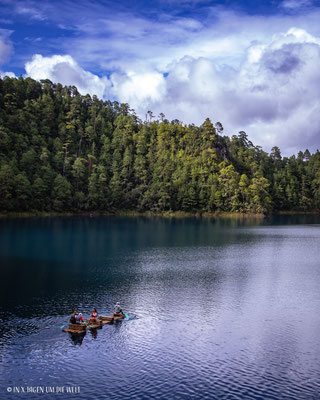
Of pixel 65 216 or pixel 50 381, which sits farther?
pixel 65 216

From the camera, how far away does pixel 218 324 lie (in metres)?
33.1

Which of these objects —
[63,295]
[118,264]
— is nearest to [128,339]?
[63,295]

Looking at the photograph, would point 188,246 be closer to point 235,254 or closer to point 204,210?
point 235,254

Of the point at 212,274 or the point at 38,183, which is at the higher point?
the point at 38,183

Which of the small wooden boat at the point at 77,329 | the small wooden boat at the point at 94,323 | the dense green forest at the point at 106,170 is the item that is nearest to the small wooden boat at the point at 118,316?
the small wooden boat at the point at 94,323

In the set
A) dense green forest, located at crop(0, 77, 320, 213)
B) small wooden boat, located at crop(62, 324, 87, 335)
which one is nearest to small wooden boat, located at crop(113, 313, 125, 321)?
small wooden boat, located at crop(62, 324, 87, 335)

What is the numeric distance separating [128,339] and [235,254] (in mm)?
41569

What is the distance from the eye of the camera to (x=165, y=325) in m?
32.7

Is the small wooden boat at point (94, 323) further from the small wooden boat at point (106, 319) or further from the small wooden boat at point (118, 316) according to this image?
the small wooden boat at point (118, 316)

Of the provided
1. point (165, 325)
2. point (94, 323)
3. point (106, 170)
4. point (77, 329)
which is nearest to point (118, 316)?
point (94, 323)

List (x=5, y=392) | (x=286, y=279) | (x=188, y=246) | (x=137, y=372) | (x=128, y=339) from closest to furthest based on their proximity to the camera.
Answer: (x=5, y=392)
(x=137, y=372)
(x=128, y=339)
(x=286, y=279)
(x=188, y=246)

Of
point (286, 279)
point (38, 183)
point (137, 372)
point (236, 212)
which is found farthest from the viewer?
point (236, 212)

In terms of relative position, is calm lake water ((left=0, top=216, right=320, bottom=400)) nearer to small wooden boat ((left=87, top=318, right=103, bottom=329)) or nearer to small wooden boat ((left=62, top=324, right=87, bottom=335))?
small wooden boat ((left=87, top=318, right=103, bottom=329))

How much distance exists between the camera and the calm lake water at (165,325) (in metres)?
23.3
